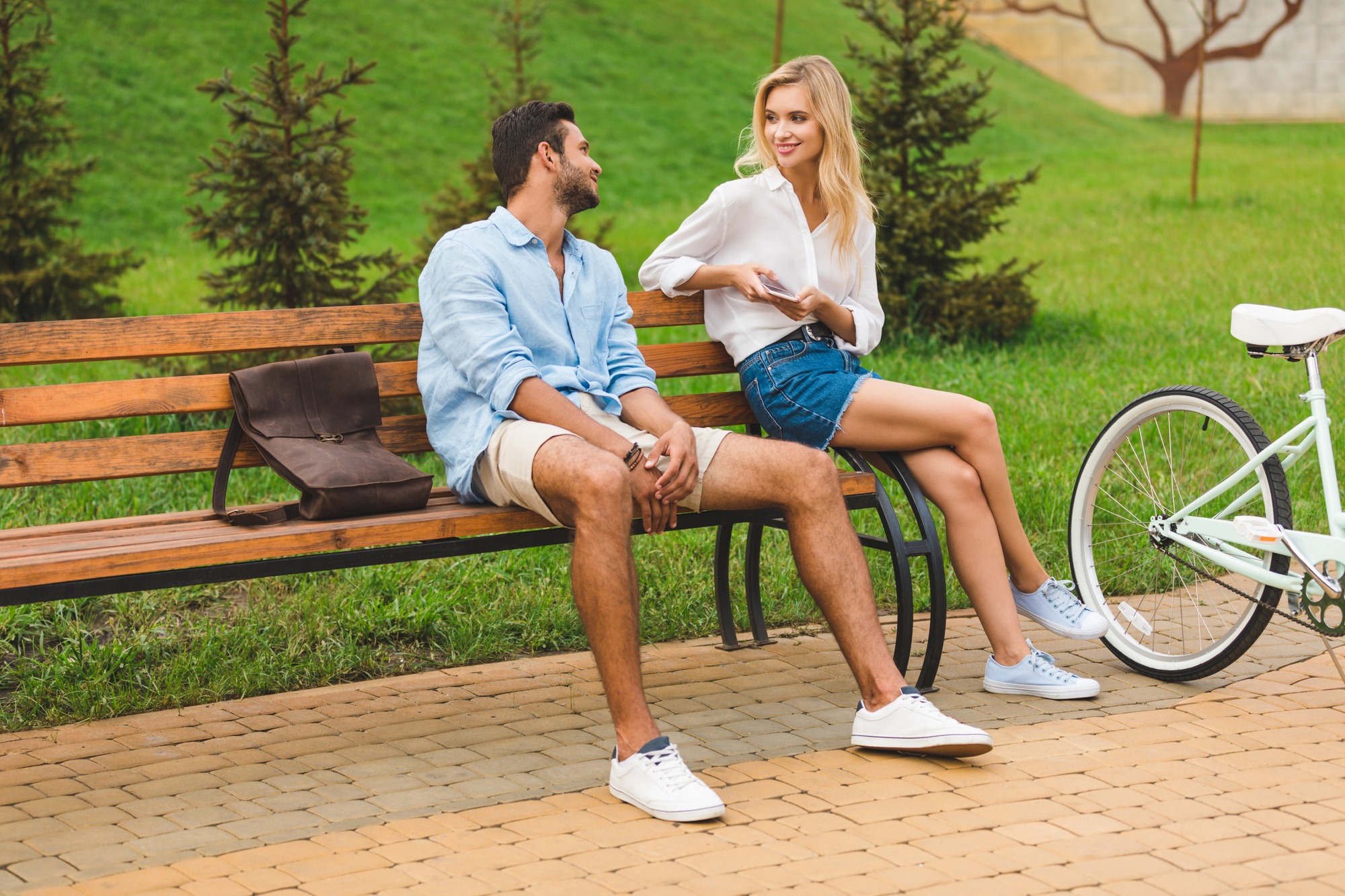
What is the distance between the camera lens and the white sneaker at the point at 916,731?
3508 mm

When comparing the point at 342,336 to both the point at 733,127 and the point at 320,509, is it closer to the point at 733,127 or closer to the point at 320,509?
the point at 320,509

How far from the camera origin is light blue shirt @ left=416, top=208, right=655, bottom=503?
3.80m

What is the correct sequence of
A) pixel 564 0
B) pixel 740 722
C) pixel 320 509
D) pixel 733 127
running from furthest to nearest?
pixel 564 0 → pixel 733 127 → pixel 740 722 → pixel 320 509

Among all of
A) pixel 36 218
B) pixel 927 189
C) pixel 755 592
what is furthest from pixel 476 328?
pixel 36 218

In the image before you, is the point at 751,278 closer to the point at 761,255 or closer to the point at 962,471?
the point at 761,255

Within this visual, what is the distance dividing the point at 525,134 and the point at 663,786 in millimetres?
1923

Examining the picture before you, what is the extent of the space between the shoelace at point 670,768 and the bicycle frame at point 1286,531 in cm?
179

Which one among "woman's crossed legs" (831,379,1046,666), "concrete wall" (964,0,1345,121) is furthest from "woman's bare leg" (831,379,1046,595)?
"concrete wall" (964,0,1345,121)

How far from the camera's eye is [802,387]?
432 cm

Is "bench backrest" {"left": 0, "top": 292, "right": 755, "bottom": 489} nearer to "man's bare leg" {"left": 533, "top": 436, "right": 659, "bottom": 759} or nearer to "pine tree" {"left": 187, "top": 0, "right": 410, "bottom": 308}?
"man's bare leg" {"left": 533, "top": 436, "right": 659, "bottom": 759}

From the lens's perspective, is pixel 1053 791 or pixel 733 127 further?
pixel 733 127

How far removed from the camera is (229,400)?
13.1 ft

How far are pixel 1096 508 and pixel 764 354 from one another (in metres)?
1.53

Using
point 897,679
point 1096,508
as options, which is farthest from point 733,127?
point 897,679
